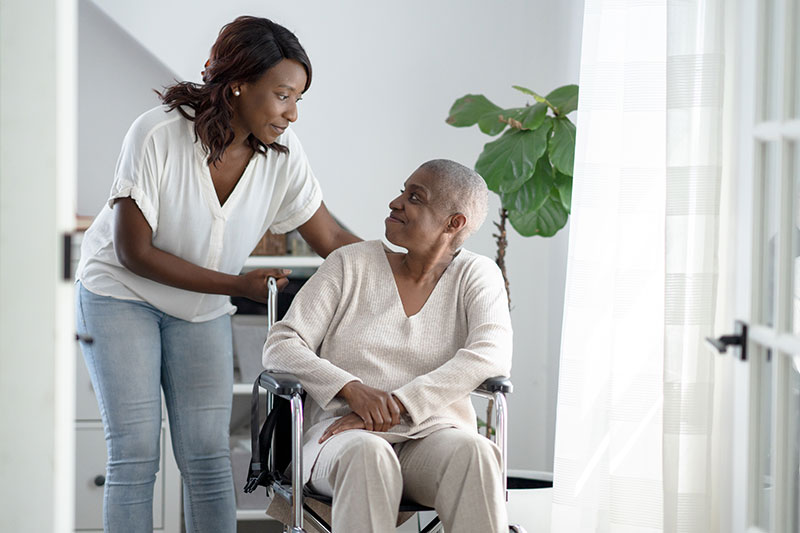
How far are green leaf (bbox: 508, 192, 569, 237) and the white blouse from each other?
88cm

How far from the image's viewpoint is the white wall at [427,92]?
3215 mm

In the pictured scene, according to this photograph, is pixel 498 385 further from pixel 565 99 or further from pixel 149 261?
pixel 565 99

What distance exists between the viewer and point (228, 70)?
6.61ft

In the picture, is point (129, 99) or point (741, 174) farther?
point (129, 99)

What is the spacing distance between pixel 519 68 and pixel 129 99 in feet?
5.06

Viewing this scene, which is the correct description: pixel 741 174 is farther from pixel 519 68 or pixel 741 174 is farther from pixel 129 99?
pixel 129 99

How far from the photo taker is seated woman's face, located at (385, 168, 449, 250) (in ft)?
6.89

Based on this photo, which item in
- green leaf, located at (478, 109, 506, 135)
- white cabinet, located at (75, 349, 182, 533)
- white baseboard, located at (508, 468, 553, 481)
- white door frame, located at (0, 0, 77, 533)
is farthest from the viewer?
white cabinet, located at (75, 349, 182, 533)

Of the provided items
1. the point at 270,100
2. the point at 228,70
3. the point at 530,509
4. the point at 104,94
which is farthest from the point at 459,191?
the point at 104,94

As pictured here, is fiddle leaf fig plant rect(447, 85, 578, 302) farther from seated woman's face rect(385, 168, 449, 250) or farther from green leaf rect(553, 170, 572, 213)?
seated woman's face rect(385, 168, 449, 250)

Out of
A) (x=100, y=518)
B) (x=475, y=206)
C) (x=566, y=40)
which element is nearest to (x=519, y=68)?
(x=566, y=40)

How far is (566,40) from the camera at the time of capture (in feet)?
10.7

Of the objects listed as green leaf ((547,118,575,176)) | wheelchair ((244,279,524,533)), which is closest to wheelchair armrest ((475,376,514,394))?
wheelchair ((244,279,524,533))

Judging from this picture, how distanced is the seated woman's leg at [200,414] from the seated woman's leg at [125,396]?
0.21ft
